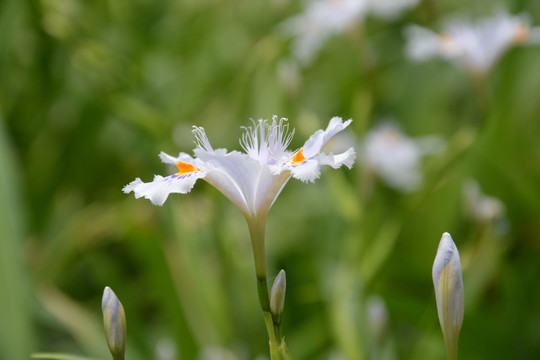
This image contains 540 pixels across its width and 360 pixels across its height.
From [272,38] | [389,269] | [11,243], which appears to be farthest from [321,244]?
[11,243]

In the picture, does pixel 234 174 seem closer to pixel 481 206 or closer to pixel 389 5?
pixel 481 206

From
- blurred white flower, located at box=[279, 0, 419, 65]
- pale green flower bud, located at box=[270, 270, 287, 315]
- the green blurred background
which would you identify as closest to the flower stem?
pale green flower bud, located at box=[270, 270, 287, 315]

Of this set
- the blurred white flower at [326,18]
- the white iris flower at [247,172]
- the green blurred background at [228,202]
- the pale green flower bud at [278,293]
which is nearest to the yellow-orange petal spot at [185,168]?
the white iris flower at [247,172]

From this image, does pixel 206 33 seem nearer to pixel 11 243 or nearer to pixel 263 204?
pixel 11 243

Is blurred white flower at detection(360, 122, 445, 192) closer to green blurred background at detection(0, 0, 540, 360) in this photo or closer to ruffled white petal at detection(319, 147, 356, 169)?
green blurred background at detection(0, 0, 540, 360)

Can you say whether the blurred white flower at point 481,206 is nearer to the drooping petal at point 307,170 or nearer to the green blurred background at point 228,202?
the green blurred background at point 228,202
